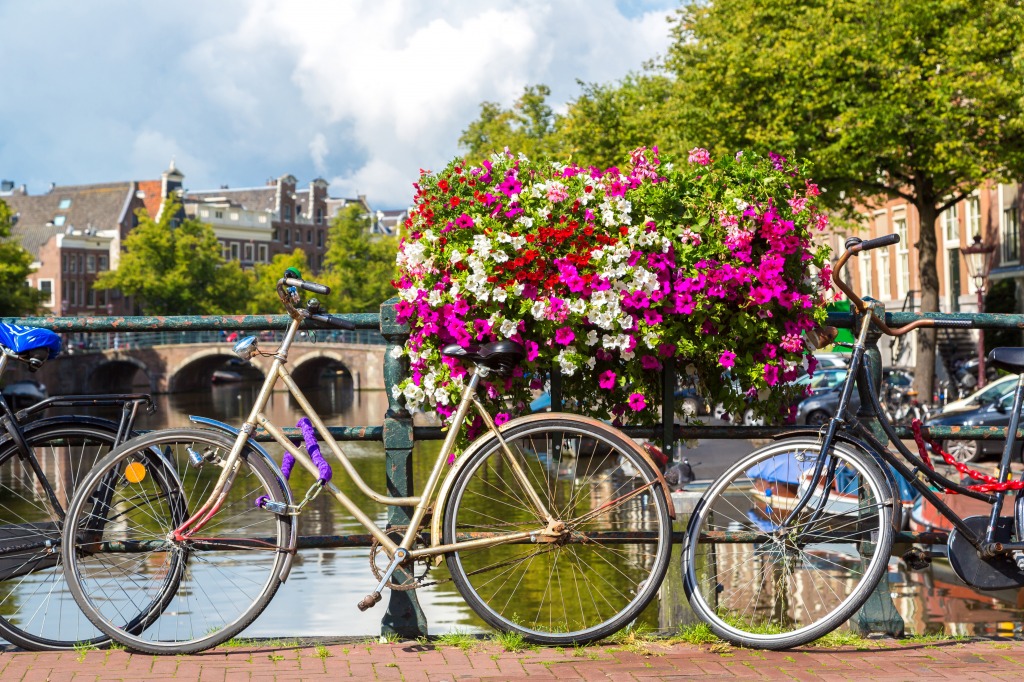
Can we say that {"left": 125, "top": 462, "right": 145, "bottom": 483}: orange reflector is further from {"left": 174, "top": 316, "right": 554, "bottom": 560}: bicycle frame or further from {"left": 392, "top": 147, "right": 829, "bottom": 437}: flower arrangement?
{"left": 392, "top": 147, "right": 829, "bottom": 437}: flower arrangement

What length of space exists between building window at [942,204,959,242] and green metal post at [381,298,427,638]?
3086 centimetres

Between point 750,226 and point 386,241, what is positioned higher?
point 386,241

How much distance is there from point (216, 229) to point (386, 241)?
18.6 m

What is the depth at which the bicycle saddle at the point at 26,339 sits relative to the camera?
396 centimetres

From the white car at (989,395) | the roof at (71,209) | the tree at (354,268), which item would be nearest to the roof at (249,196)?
the roof at (71,209)

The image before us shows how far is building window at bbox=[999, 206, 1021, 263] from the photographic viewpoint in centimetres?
3044

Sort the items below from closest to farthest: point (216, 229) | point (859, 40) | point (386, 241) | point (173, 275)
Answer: point (859, 40) → point (173, 275) → point (386, 241) → point (216, 229)

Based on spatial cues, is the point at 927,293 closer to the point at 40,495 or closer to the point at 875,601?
the point at 875,601

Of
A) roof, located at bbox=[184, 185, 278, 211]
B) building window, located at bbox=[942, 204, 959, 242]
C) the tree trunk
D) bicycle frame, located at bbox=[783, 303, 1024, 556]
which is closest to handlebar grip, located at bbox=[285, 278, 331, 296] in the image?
bicycle frame, located at bbox=[783, 303, 1024, 556]

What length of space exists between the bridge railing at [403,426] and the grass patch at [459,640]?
98 millimetres

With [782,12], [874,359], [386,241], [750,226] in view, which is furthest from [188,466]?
[386,241]

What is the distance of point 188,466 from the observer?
398cm

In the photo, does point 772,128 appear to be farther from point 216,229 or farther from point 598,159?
point 216,229

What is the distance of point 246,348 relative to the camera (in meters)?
3.87
